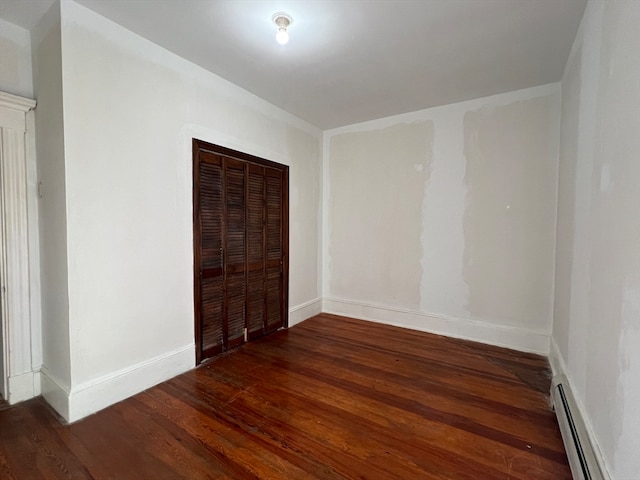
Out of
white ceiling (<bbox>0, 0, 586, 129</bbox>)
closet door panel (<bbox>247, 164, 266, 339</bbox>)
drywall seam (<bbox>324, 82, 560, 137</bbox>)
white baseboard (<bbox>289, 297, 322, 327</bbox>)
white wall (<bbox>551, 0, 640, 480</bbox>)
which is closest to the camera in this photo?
white wall (<bbox>551, 0, 640, 480</bbox>)

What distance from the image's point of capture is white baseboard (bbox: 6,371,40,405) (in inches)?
81.1

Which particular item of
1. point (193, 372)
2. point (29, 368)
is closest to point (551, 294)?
point (193, 372)

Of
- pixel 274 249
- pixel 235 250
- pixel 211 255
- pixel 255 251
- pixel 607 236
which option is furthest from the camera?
pixel 274 249

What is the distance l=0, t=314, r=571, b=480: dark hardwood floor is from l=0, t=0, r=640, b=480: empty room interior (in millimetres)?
16

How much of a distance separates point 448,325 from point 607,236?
7.59 feet

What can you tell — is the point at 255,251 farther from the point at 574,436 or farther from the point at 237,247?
the point at 574,436

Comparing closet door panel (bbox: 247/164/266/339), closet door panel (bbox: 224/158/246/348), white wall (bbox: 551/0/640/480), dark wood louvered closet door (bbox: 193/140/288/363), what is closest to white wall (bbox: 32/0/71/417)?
dark wood louvered closet door (bbox: 193/140/288/363)

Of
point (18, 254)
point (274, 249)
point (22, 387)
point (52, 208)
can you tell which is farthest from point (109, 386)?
point (274, 249)

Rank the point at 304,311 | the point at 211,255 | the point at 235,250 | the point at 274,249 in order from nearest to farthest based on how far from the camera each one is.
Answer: the point at 211,255 → the point at 235,250 → the point at 274,249 → the point at 304,311

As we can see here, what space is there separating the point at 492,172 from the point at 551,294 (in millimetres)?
1384

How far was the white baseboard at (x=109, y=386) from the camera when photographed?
75.3 inches

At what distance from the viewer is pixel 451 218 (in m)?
3.40

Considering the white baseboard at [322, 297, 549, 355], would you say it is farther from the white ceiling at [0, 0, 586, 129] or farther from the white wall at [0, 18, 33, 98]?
the white wall at [0, 18, 33, 98]

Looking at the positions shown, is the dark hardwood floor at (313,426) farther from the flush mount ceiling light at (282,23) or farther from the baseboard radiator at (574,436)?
the flush mount ceiling light at (282,23)
